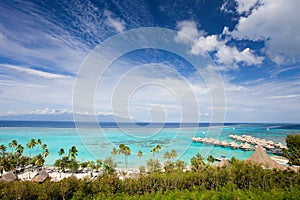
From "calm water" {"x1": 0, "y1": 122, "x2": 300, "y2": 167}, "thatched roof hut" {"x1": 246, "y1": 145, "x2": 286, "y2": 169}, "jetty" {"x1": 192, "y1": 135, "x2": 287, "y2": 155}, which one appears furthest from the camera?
"calm water" {"x1": 0, "y1": 122, "x2": 300, "y2": 167}

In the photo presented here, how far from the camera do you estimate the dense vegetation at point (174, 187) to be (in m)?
6.07

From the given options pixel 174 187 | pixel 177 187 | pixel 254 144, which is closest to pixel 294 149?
pixel 177 187

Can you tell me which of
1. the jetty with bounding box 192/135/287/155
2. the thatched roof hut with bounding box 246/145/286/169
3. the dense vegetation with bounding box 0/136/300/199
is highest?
the dense vegetation with bounding box 0/136/300/199

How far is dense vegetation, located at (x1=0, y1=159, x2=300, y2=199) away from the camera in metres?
6.07

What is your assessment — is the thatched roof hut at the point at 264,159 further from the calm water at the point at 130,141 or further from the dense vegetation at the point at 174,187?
the calm water at the point at 130,141

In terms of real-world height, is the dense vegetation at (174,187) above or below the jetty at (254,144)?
above

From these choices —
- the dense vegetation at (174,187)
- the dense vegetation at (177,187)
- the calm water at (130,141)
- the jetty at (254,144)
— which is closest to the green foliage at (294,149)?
the jetty at (254,144)

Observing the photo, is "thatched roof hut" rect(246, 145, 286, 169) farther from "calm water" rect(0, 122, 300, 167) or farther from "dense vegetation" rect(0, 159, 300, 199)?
"calm water" rect(0, 122, 300, 167)

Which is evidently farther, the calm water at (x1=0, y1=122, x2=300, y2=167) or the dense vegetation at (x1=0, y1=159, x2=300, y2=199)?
the calm water at (x1=0, y1=122, x2=300, y2=167)

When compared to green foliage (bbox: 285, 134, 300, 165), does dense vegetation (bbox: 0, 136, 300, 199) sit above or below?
above

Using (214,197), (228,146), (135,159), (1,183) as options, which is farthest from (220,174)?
(228,146)

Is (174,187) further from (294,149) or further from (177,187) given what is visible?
(294,149)

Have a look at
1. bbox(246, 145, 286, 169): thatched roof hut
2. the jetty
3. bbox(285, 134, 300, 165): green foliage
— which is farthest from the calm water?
bbox(246, 145, 286, 169): thatched roof hut

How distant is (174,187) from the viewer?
9.52 m
